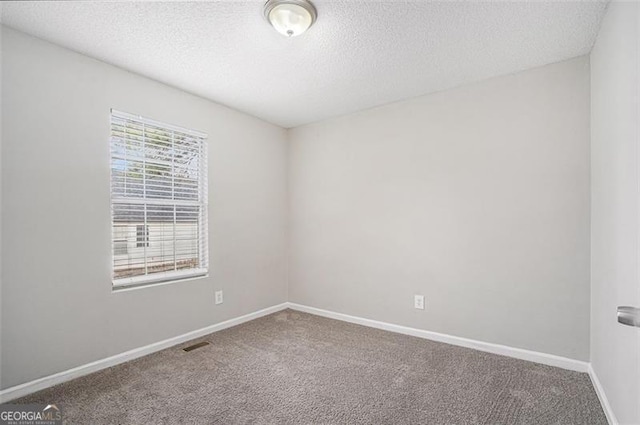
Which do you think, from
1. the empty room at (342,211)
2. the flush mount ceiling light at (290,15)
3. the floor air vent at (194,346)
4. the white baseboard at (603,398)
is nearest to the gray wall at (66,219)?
the empty room at (342,211)

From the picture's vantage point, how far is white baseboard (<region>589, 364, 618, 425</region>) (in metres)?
1.73

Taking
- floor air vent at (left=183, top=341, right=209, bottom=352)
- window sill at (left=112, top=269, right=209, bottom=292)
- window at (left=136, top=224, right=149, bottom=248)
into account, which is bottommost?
floor air vent at (left=183, top=341, right=209, bottom=352)

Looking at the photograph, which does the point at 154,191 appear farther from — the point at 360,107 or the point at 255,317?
the point at 360,107

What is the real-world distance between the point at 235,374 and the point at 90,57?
2630 mm

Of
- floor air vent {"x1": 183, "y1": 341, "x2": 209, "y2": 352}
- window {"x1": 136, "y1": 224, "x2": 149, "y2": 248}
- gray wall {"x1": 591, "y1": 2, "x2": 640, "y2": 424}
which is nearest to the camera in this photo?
gray wall {"x1": 591, "y1": 2, "x2": 640, "y2": 424}

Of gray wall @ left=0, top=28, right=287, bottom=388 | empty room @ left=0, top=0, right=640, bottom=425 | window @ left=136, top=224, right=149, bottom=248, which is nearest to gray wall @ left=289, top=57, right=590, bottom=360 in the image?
empty room @ left=0, top=0, right=640, bottom=425

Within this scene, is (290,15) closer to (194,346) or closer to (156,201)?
(156,201)

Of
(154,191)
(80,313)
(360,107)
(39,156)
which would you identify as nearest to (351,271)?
(360,107)

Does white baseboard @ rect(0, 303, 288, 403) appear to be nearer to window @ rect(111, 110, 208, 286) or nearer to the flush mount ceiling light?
window @ rect(111, 110, 208, 286)

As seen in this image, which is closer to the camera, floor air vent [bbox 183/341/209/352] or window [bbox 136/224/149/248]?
window [bbox 136/224/149/248]

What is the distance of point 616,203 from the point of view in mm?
1714

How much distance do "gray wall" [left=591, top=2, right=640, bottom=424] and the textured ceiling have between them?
1.20ft

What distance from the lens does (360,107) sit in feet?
11.3

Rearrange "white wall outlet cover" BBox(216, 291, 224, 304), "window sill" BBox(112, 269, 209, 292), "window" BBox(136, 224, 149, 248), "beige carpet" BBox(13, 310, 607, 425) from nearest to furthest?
1. "beige carpet" BBox(13, 310, 607, 425)
2. "window sill" BBox(112, 269, 209, 292)
3. "window" BBox(136, 224, 149, 248)
4. "white wall outlet cover" BBox(216, 291, 224, 304)
